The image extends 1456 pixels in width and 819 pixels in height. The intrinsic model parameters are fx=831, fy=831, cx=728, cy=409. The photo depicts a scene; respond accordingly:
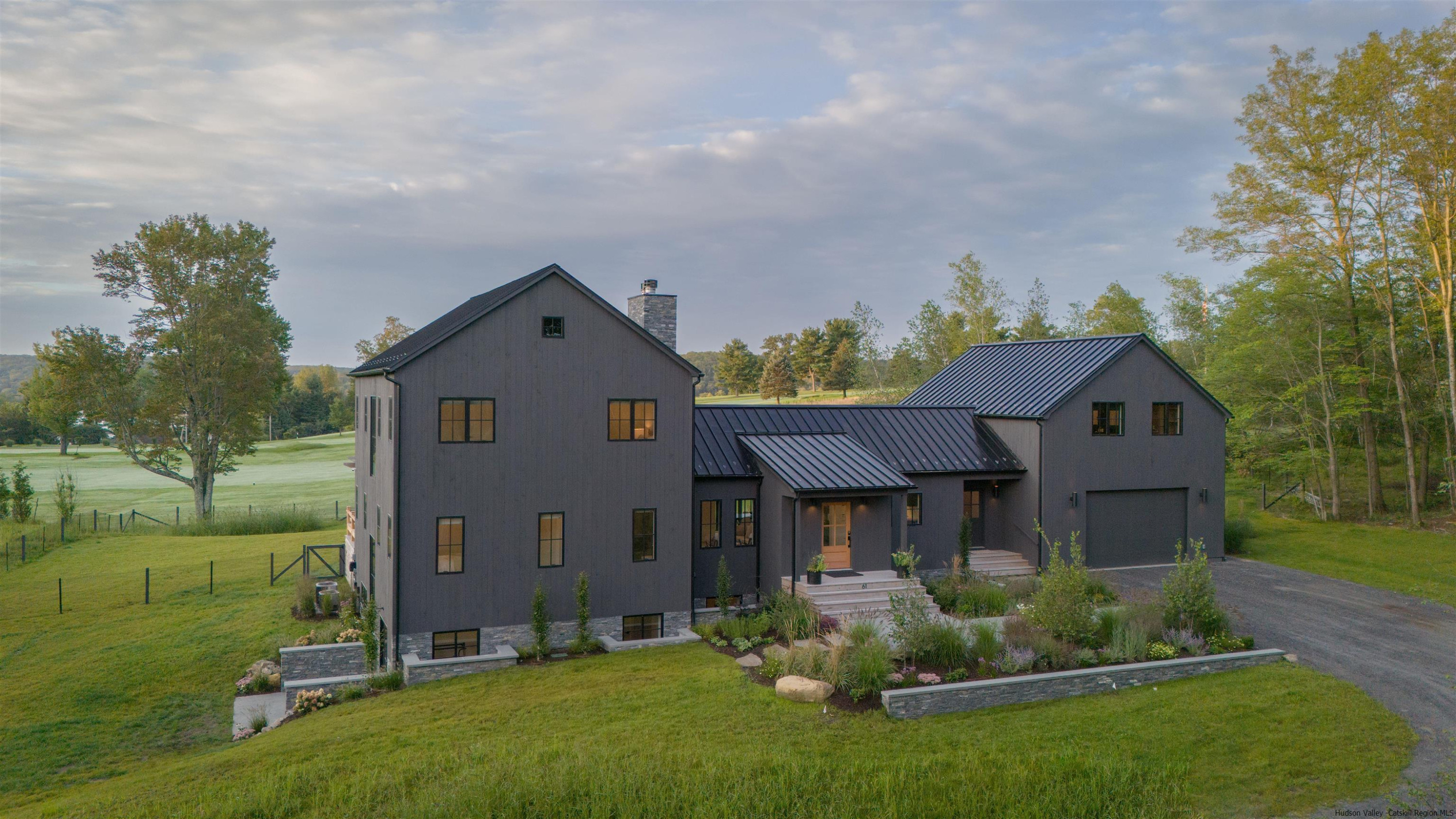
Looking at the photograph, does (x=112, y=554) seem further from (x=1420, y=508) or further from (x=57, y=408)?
(x=1420, y=508)

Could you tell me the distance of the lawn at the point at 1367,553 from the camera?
768 inches

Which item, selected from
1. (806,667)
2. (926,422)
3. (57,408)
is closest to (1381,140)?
(926,422)

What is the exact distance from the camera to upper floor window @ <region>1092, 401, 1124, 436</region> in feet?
69.1

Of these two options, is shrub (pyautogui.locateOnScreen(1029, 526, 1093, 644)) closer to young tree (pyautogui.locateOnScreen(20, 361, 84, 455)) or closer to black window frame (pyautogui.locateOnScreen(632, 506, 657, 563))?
black window frame (pyautogui.locateOnScreen(632, 506, 657, 563))

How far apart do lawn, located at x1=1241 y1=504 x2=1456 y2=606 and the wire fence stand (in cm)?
3429

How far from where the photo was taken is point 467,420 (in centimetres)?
1538

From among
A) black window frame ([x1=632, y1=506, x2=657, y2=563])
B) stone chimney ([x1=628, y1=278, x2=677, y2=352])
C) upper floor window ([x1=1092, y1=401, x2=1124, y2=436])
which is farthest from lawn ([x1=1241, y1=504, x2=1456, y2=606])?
stone chimney ([x1=628, y1=278, x2=677, y2=352])

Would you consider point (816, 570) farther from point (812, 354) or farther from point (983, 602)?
point (812, 354)

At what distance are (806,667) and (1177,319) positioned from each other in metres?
46.9

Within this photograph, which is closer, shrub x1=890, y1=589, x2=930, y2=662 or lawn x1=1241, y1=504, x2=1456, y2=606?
shrub x1=890, y1=589, x2=930, y2=662

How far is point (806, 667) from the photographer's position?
493 inches

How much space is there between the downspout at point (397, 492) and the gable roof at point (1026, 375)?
45.7ft

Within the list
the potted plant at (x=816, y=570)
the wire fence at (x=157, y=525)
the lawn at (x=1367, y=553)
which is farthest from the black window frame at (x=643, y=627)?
the wire fence at (x=157, y=525)

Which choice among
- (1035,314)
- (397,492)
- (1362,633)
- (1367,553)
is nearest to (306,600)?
(397,492)
